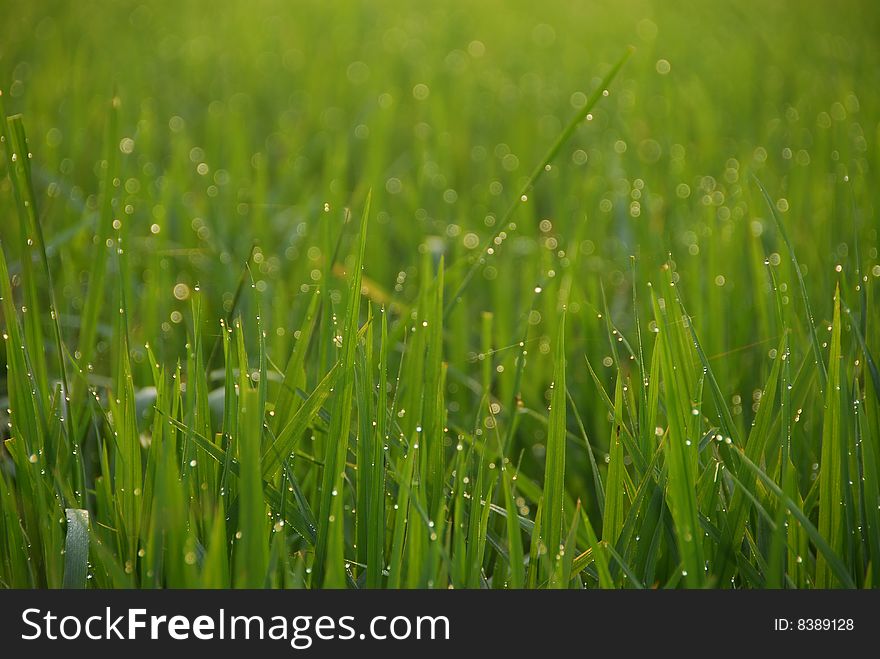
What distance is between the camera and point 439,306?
705mm

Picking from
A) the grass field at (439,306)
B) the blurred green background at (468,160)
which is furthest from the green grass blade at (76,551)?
the blurred green background at (468,160)

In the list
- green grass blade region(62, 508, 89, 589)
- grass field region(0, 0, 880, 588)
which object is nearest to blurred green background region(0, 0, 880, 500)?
grass field region(0, 0, 880, 588)

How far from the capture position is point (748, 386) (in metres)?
1.01

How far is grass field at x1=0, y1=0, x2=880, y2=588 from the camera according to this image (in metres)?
0.61

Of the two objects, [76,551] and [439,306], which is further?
[439,306]

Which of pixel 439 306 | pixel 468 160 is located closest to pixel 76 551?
pixel 439 306

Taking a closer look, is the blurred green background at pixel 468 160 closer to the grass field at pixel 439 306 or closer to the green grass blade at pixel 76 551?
the grass field at pixel 439 306

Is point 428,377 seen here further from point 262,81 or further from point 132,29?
point 132,29

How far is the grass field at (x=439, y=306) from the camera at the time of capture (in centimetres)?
61

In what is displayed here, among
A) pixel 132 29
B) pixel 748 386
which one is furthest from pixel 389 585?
pixel 132 29

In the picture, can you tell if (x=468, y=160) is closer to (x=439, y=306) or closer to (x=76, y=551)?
(x=439, y=306)

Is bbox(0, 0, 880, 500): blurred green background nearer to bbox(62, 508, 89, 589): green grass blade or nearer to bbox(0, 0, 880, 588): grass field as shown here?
bbox(0, 0, 880, 588): grass field
